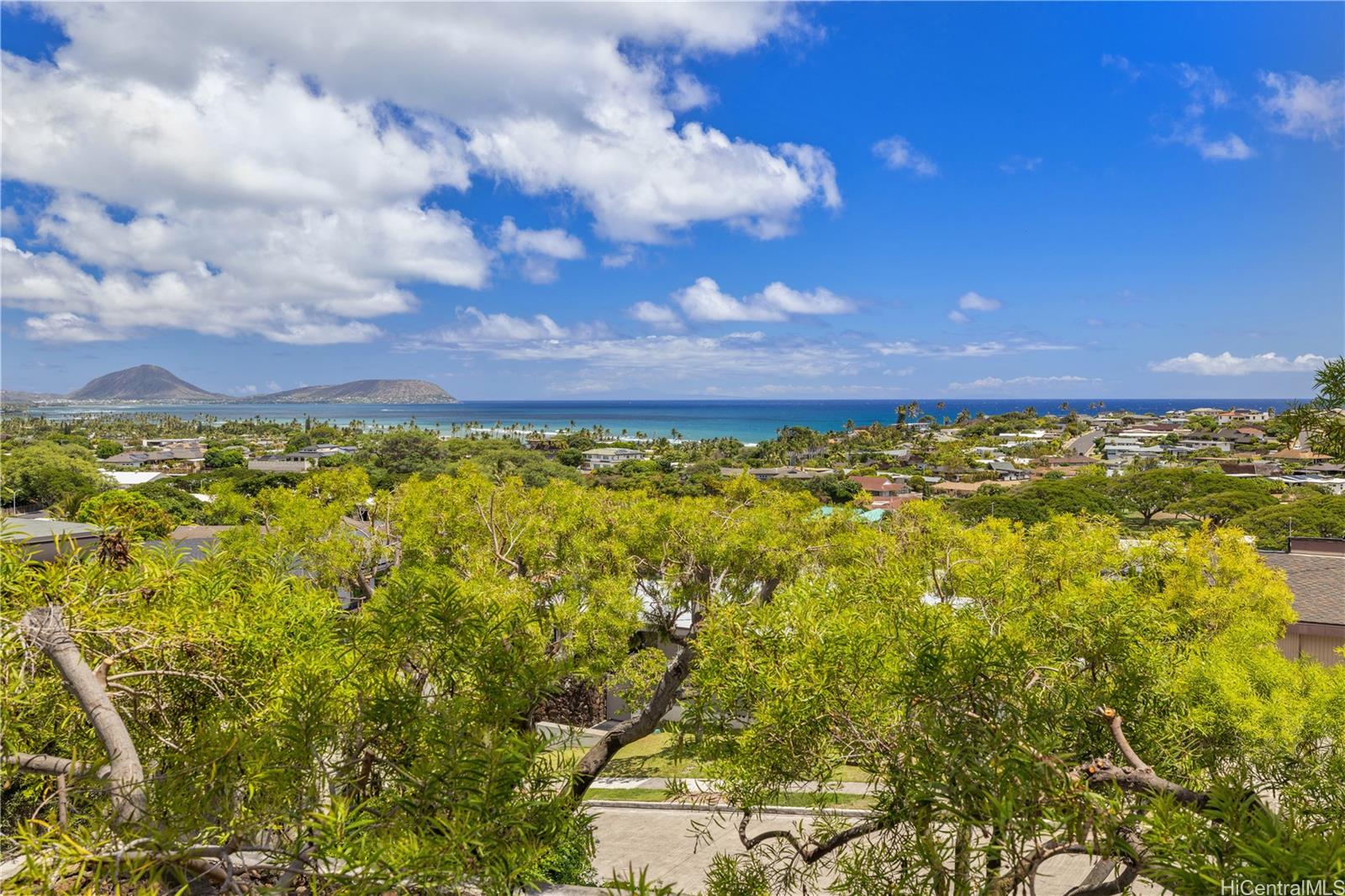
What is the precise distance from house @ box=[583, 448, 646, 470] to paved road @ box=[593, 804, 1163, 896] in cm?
7368

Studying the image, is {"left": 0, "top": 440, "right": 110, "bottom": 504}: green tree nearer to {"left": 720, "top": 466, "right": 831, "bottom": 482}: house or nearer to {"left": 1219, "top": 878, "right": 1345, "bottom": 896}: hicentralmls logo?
{"left": 720, "top": 466, "right": 831, "bottom": 482}: house

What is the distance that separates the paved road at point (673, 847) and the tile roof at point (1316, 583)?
1091 cm

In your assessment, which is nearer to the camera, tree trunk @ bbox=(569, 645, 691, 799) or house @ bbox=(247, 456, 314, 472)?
tree trunk @ bbox=(569, 645, 691, 799)

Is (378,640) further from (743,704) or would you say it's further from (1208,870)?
(1208,870)

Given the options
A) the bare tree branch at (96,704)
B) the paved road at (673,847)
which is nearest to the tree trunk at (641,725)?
the paved road at (673,847)

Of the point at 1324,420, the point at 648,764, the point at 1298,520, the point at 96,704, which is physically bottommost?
the point at 648,764

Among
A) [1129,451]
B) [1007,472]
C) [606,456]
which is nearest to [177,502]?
[606,456]

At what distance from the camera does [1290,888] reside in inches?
85.0

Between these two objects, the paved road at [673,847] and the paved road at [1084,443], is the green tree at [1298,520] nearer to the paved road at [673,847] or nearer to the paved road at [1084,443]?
the paved road at [673,847]

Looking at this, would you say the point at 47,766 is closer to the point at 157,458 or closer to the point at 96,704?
the point at 96,704

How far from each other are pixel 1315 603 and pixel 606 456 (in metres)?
79.9

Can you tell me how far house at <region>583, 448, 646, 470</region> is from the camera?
291 feet

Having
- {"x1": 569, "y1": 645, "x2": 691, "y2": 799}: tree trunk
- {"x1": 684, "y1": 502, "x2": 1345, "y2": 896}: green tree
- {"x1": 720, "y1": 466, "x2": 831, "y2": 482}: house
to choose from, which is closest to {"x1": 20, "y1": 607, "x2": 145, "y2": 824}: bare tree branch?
{"x1": 684, "y1": 502, "x2": 1345, "y2": 896}: green tree

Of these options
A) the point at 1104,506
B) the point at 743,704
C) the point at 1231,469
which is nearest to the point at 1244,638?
the point at 743,704
